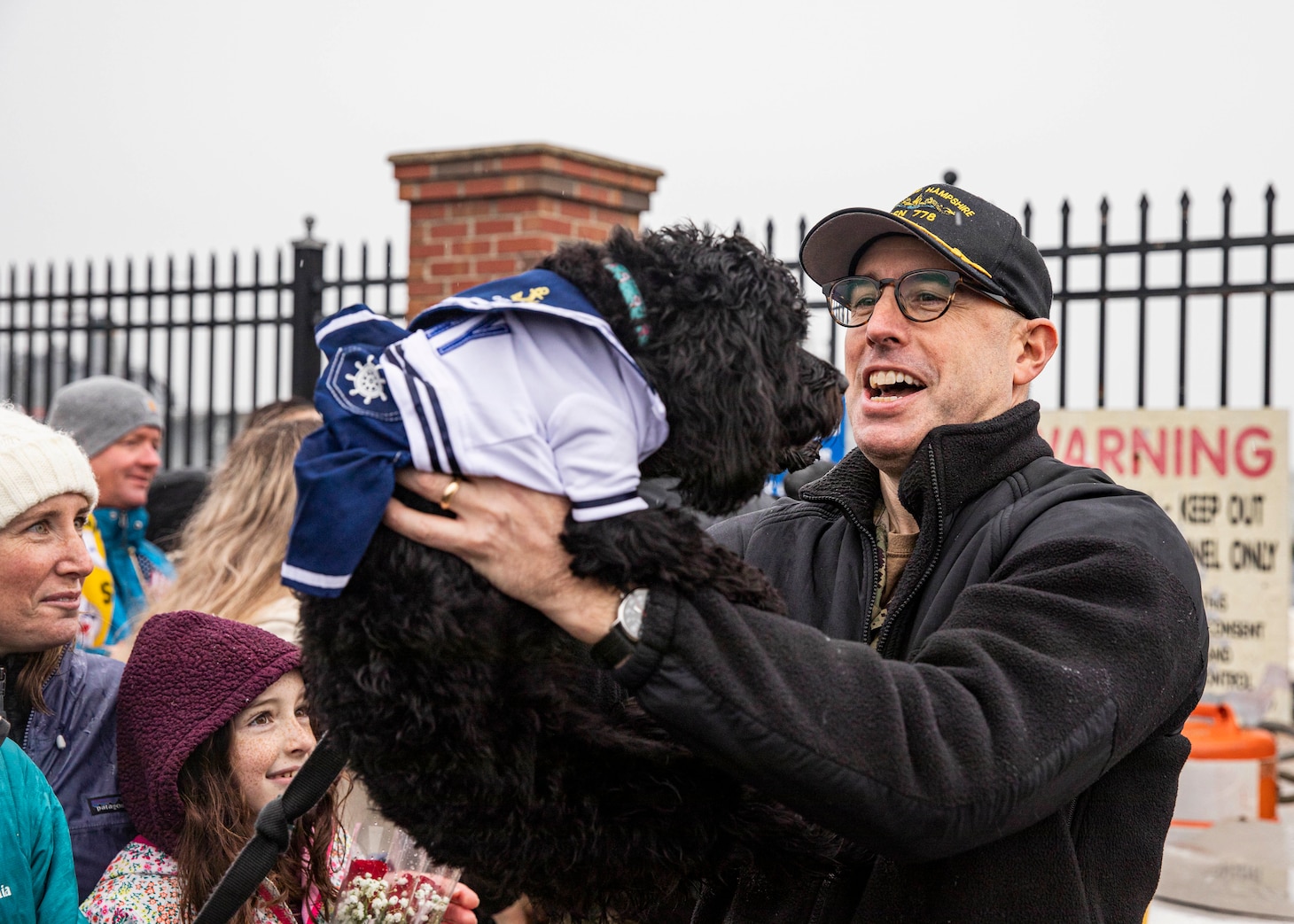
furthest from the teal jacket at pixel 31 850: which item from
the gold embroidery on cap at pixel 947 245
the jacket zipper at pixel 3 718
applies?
the gold embroidery on cap at pixel 947 245

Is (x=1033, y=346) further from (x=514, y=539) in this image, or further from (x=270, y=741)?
(x=270, y=741)

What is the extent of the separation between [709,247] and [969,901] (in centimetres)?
100

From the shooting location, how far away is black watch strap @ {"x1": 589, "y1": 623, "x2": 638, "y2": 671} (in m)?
1.54

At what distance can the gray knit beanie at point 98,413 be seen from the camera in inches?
211

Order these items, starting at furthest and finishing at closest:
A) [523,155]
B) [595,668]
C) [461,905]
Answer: [523,155], [461,905], [595,668]

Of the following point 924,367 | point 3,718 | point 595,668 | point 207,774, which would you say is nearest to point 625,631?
point 595,668

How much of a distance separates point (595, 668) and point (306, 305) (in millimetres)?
7043

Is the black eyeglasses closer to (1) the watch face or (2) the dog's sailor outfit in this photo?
(2) the dog's sailor outfit

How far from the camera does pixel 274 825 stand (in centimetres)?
172

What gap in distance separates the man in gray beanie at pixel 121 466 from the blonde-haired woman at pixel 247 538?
1.04 meters

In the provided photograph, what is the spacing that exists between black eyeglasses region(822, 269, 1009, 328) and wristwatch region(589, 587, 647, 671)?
1007 millimetres

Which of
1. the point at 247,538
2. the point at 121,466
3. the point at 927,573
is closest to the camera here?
the point at 927,573

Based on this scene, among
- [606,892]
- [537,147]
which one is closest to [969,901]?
[606,892]

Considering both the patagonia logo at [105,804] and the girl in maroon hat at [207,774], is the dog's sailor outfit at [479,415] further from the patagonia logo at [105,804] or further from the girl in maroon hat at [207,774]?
the patagonia logo at [105,804]
